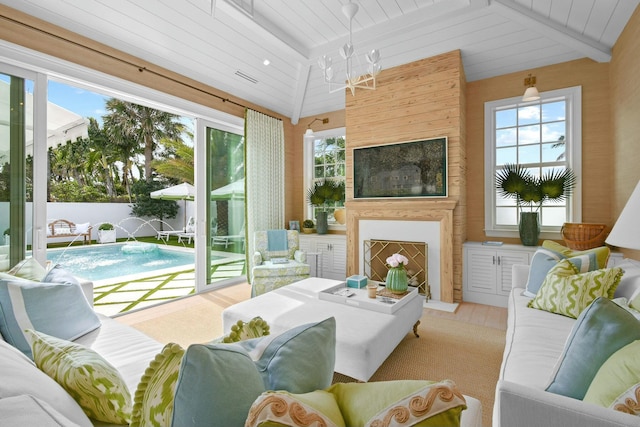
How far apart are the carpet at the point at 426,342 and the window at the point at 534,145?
65.9 inches

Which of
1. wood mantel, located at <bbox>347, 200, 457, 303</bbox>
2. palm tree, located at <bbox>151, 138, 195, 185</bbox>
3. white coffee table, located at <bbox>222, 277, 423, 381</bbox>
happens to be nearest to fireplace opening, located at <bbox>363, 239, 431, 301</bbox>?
wood mantel, located at <bbox>347, 200, 457, 303</bbox>

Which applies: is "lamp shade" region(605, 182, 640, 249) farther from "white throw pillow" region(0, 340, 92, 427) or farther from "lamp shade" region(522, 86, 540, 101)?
"lamp shade" region(522, 86, 540, 101)

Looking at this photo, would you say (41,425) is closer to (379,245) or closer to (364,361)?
(364,361)

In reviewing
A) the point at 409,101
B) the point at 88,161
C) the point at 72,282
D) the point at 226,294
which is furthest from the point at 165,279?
the point at 88,161

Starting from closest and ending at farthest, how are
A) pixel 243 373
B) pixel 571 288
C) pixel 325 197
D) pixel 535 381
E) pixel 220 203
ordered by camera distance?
pixel 243 373, pixel 535 381, pixel 571 288, pixel 220 203, pixel 325 197

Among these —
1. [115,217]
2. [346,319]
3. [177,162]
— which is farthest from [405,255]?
[115,217]

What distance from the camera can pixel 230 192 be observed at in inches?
177

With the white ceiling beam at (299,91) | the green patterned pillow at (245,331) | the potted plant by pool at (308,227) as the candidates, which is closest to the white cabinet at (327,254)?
the potted plant by pool at (308,227)

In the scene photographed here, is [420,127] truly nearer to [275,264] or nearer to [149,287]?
[275,264]

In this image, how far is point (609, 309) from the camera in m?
0.98

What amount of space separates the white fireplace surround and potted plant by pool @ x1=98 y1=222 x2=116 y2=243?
25.7 feet

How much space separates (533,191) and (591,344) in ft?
9.75

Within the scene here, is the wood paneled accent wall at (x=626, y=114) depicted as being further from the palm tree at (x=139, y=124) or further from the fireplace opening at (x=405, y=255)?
the palm tree at (x=139, y=124)

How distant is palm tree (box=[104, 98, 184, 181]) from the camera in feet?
28.3
